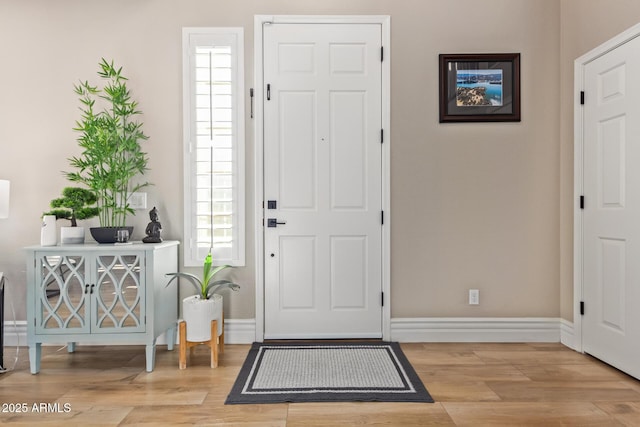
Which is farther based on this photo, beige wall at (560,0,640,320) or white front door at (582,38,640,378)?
beige wall at (560,0,640,320)

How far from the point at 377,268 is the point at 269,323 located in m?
0.94

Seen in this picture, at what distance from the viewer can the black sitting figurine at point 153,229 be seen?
306cm

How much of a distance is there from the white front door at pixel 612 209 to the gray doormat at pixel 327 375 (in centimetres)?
131

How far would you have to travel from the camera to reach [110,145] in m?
3.12

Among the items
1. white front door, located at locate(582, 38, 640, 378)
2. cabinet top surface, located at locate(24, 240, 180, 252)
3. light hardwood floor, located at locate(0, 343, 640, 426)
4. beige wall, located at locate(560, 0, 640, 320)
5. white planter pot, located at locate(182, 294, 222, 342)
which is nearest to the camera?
light hardwood floor, located at locate(0, 343, 640, 426)

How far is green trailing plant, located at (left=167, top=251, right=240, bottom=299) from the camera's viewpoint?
3037 mm

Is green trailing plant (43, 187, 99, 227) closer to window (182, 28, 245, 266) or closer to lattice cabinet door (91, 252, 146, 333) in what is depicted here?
lattice cabinet door (91, 252, 146, 333)

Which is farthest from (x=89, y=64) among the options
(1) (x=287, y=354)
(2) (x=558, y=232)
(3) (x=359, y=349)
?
(2) (x=558, y=232)

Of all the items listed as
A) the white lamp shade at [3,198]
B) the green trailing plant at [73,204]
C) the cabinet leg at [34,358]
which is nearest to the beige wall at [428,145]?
the green trailing plant at [73,204]

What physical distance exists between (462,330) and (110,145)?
2.95m

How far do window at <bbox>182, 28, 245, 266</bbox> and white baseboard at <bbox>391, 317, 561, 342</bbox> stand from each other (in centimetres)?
139

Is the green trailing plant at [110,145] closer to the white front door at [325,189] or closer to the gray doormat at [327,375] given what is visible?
the white front door at [325,189]

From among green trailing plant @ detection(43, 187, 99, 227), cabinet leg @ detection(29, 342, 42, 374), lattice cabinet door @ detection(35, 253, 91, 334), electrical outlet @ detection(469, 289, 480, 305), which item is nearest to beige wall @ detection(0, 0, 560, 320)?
electrical outlet @ detection(469, 289, 480, 305)

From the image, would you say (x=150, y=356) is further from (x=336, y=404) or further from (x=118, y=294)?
(x=336, y=404)
